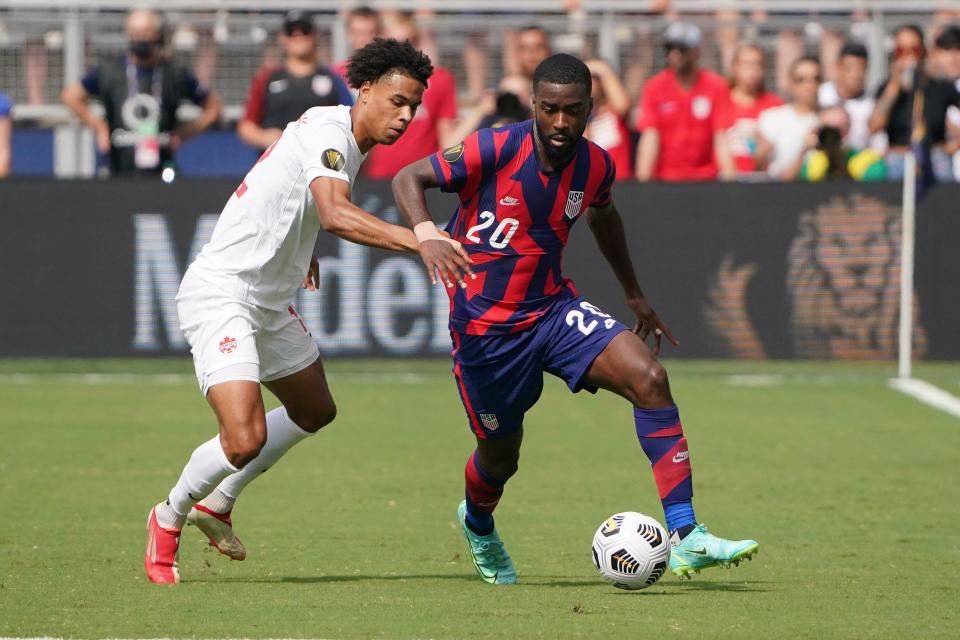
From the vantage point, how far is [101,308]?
16188 millimetres

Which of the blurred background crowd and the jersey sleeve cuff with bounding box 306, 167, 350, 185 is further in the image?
the blurred background crowd

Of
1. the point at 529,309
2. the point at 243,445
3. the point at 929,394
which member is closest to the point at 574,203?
the point at 529,309

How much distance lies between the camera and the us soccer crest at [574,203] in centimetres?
738

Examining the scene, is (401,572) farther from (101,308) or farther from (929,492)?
(101,308)

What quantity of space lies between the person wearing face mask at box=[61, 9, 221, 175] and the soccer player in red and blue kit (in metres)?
9.07

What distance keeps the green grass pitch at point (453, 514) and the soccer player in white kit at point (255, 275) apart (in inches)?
15.1

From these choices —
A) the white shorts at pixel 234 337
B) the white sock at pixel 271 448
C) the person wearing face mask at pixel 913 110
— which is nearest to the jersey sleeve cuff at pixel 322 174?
the white shorts at pixel 234 337

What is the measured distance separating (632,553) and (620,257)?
1638 millimetres

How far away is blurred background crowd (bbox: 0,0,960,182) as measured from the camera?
16.1 metres

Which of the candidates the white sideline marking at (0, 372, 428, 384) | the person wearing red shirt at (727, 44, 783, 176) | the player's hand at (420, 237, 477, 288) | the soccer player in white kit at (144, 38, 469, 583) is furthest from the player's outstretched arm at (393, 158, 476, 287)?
the person wearing red shirt at (727, 44, 783, 176)

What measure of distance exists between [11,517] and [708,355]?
29.0 ft

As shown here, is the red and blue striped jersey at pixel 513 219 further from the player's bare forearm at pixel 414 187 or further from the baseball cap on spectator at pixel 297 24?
the baseball cap on spectator at pixel 297 24

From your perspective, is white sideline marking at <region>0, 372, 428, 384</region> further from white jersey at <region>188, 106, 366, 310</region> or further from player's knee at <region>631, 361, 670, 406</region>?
player's knee at <region>631, 361, 670, 406</region>

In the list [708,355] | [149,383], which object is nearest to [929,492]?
[708,355]
